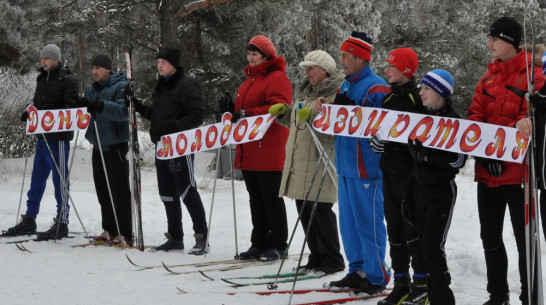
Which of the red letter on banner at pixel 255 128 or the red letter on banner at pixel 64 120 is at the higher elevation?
the red letter on banner at pixel 64 120

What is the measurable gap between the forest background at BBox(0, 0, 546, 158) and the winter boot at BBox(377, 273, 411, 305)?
235 inches

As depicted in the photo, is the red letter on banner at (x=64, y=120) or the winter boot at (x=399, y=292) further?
the red letter on banner at (x=64, y=120)

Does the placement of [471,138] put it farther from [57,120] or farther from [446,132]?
[57,120]

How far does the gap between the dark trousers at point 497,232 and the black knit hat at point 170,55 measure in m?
3.49

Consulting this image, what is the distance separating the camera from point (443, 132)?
4.18m

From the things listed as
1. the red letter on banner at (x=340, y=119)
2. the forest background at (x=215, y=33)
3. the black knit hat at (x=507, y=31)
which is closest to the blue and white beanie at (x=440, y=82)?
the black knit hat at (x=507, y=31)

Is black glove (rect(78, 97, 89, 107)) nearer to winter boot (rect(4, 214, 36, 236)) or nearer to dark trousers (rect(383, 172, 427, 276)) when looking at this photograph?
winter boot (rect(4, 214, 36, 236))

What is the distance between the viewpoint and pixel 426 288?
4414mm

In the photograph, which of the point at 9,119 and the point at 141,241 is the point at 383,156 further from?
Result: the point at 9,119

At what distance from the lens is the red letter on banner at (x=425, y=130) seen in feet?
13.9

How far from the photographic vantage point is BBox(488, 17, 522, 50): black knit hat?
415 centimetres

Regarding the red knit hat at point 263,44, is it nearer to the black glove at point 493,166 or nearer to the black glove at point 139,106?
the black glove at point 139,106

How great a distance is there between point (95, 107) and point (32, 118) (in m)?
1.07

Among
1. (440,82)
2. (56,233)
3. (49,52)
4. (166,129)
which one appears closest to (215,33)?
(49,52)
